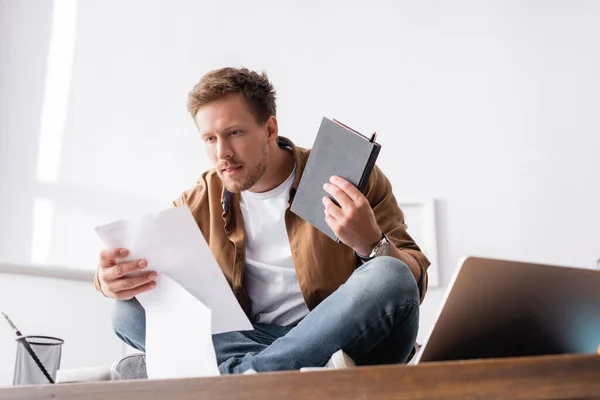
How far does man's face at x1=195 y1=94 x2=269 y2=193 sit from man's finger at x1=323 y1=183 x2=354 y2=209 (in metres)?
0.37

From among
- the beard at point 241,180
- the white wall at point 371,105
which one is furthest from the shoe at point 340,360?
the white wall at point 371,105

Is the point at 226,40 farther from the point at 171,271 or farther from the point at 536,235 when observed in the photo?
the point at 171,271

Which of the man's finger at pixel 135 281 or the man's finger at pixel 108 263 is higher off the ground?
the man's finger at pixel 108 263

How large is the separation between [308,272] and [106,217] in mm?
1392

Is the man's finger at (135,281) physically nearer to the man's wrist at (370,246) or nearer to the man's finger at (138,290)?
the man's finger at (138,290)

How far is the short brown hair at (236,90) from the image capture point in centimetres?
175

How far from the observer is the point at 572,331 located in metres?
1.07

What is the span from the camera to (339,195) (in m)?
1.38

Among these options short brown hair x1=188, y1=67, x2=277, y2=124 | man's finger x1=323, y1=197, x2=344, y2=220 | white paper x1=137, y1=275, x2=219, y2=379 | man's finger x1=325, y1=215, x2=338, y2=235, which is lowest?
white paper x1=137, y1=275, x2=219, y2=379

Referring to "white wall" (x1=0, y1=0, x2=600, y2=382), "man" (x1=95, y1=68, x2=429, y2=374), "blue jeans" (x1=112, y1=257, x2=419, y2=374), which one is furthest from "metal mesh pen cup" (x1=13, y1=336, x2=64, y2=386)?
"white wall" (x1=0, y1=0, x2=600, y2=382)

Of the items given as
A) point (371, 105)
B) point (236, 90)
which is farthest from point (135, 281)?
point (371, 105)

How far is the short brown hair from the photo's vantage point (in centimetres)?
175

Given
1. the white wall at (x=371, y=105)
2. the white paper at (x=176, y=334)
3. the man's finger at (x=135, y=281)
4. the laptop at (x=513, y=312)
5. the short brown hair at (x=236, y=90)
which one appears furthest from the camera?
the white wall at (x=371, y=105)

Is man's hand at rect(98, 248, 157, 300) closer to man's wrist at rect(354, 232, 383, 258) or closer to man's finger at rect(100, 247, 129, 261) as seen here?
man's finger at rect(100, 247, 129, 261)
